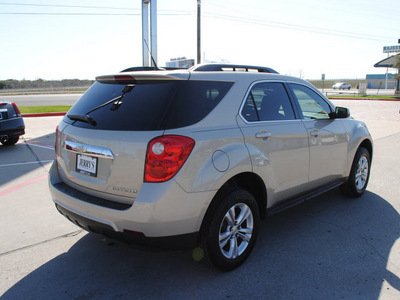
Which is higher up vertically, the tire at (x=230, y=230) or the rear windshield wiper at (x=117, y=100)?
the rear windshield wiper at (x=117, y=100)

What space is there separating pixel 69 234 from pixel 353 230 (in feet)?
10.5

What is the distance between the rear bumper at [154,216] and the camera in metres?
2.62

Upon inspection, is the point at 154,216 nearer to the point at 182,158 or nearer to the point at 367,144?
the point at 182,158

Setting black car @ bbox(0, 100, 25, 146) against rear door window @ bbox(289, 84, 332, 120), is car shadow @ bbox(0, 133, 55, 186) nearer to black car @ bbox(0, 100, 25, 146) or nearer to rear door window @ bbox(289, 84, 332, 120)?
black car @ bbox(0, 100, 25, 146)

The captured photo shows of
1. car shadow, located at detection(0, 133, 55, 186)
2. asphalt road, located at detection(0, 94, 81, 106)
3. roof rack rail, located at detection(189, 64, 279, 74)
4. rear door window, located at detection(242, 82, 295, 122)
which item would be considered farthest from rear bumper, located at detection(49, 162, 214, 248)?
asphalt road, located at detection(0, 94, 81, 106)

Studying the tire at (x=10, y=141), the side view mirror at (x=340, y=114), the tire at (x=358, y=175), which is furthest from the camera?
the tire at (x=10, y=141)

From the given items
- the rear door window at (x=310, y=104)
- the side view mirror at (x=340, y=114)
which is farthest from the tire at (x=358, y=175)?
the rear door window at (x=310, y=104)

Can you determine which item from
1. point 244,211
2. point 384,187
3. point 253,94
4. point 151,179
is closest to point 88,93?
point 151,179

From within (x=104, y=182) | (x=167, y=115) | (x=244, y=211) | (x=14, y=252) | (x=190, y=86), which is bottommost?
(x=14, y=252)

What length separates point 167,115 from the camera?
9.02ft

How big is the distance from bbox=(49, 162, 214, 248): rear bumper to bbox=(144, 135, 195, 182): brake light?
6 cm

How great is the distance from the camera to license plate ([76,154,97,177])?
2926mm

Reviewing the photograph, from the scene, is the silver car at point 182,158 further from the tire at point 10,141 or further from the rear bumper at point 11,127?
the tire at point 10,141

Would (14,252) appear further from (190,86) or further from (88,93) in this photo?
(190,86)
